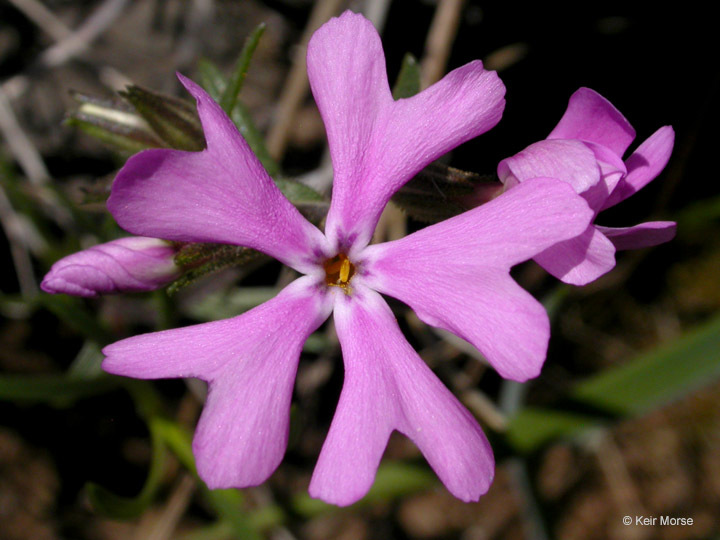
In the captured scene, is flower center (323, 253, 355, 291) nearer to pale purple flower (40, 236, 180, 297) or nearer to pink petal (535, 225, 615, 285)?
pale purple flower (40, 236, 180, 297)

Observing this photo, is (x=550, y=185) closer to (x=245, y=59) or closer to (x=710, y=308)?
(x=245, y=59)

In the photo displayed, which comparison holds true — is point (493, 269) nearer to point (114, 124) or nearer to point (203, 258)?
point (203, 258)

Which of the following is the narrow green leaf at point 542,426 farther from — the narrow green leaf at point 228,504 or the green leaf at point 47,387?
the green leaf at point 47,387

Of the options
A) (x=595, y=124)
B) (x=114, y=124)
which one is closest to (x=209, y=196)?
(x=114, y=124)

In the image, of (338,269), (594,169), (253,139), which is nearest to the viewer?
(594,169)

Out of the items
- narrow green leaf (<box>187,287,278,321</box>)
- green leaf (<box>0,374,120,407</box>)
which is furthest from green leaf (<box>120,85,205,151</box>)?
green leaf (<box>0,374,120,407</box>)

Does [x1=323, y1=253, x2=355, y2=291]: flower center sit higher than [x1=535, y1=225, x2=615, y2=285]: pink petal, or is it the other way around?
[x1=535, y1=225, x2=615, y2=285]: pink petal

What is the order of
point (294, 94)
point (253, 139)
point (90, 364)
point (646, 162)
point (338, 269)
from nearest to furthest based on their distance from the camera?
1. point (646, 162)
2. point (338, 269)
3. point (253, 139)
4. point (90, 364)
5. point (294, 94)
